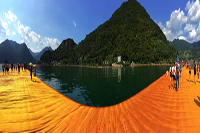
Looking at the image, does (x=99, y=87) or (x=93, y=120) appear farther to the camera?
(x=99, y=87)

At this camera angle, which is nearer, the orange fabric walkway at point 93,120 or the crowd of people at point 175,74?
the orange fabric walkway at point 93,120

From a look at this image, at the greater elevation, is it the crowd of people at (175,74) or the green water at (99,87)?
the crowd of people at (175,74)

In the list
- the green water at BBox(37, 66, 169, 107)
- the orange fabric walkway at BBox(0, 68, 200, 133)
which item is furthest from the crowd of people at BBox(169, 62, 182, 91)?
the green water at BBox(37, 66, 169, 107)

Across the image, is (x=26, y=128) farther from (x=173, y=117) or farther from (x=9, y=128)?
(x=173, y=117)

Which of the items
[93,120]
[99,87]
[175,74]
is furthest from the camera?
[99,87]

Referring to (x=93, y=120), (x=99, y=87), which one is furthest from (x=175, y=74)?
(x=99, y=87)

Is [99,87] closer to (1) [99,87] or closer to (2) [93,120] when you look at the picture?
(1) [99,87]

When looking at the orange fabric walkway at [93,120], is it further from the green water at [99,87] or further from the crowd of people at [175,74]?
the green water at [99,87]

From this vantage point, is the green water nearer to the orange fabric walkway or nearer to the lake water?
the lake water

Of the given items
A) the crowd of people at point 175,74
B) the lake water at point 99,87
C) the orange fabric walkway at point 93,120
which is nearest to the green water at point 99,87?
the lake water at point 99,87

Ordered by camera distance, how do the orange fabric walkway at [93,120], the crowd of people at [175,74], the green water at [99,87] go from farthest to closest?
A: the green water at [99,87] → the crowd of people at [175,74] → the orange fabric walkway at [93,120]

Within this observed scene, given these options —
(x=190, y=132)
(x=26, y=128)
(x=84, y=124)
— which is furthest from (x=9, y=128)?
(x=190, y=132)
